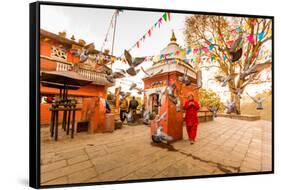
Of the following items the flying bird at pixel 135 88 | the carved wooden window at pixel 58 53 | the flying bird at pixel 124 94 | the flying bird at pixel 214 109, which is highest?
the carved wooden window at pixel 58 53

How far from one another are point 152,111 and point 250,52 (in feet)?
5.18

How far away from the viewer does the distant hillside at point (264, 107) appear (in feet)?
9.59

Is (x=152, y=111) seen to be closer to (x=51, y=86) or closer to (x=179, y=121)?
(x=179, y=121)

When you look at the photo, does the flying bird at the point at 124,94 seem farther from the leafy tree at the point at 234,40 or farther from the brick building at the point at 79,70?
the leafy tree at the point at 234,40

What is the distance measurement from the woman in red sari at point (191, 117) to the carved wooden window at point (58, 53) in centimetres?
159

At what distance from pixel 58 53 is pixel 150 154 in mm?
1596

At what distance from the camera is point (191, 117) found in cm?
278

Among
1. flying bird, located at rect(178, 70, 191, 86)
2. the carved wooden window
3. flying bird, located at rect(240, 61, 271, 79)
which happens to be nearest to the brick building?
the carved wooden window

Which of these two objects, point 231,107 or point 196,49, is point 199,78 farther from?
point 231,107

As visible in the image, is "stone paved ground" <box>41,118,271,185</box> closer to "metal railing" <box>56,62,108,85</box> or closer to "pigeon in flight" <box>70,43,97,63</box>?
"metal railing" <box>56,62,108,85</box>

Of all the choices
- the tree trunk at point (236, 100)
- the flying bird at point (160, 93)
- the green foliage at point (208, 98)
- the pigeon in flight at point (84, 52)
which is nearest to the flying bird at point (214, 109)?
the green foliage at point (208, 98)

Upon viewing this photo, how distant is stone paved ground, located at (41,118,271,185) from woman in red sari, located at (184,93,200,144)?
0.08 meters

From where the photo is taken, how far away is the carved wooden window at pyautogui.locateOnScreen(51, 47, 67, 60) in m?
2.36

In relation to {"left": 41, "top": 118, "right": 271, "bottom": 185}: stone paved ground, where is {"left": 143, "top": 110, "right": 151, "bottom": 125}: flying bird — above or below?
above
